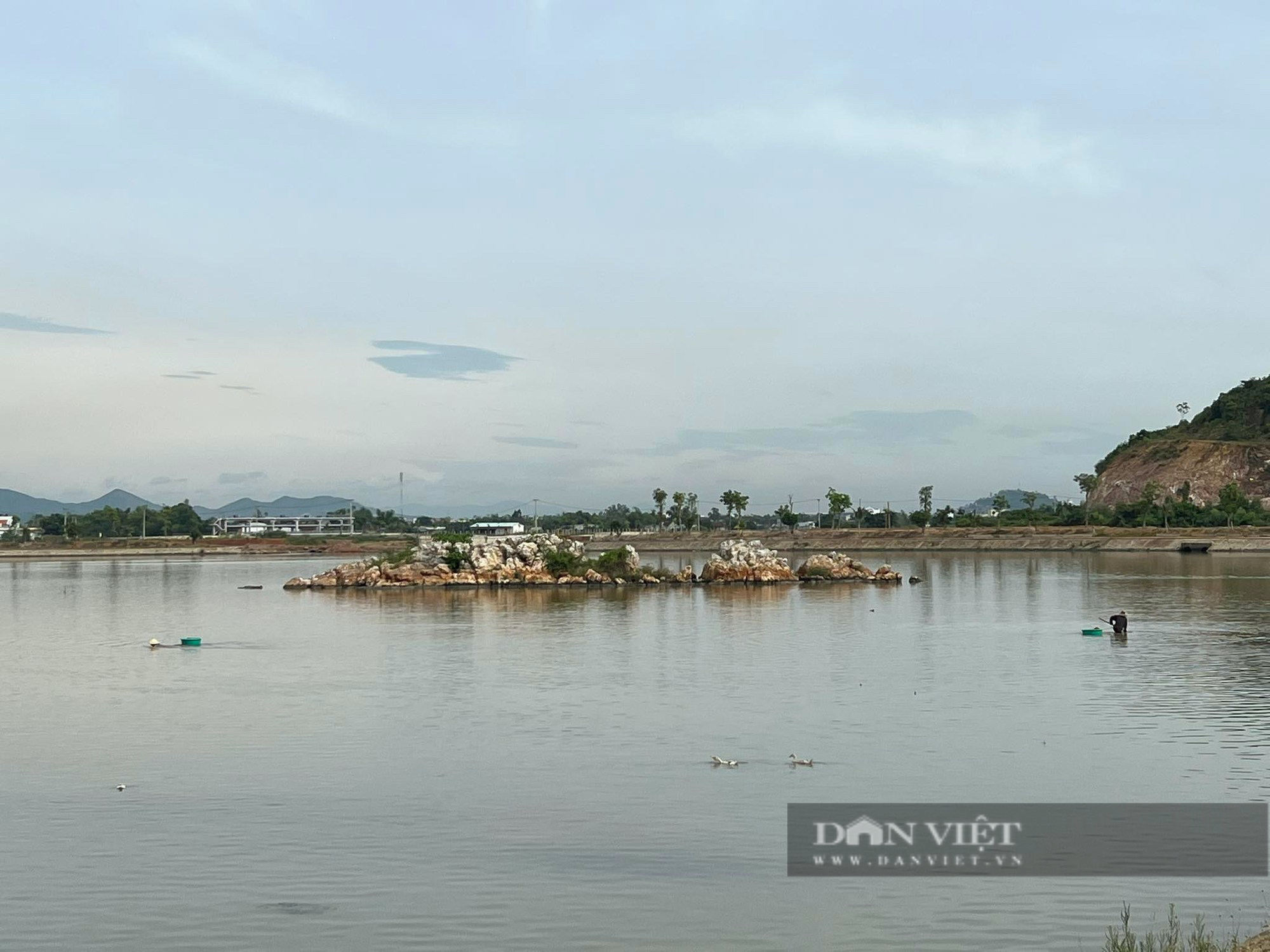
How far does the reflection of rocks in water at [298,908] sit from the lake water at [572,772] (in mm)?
78

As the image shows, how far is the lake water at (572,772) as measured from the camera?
16578 mm

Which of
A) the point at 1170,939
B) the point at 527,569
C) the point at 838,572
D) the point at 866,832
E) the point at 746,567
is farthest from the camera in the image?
the point at 838,572

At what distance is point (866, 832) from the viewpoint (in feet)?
68.4

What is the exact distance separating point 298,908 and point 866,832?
8.84 meters

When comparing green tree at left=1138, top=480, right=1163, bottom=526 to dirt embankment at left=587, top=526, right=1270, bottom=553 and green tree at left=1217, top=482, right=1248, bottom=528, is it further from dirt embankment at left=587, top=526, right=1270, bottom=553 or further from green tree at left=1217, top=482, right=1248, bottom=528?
green tree at left=1217, top=482, right=1248, bottom=528

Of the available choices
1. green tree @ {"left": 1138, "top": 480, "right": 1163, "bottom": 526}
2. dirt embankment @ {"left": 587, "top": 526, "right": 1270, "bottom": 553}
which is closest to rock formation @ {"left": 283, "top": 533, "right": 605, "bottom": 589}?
dirt embankment @ {"left": 587, "top": 526, "right": 1270, "bottom": 553}

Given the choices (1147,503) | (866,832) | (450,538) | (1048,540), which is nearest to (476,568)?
(450,538)

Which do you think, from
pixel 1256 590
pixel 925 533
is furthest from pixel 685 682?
pixel 925 533

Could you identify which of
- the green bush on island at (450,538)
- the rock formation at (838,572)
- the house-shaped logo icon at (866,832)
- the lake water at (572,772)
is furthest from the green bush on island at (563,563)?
the house-shaped logo icon at (866,832)

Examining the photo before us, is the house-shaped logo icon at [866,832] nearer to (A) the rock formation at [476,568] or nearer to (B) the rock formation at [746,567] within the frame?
(A) the rock formation at [476,568]
